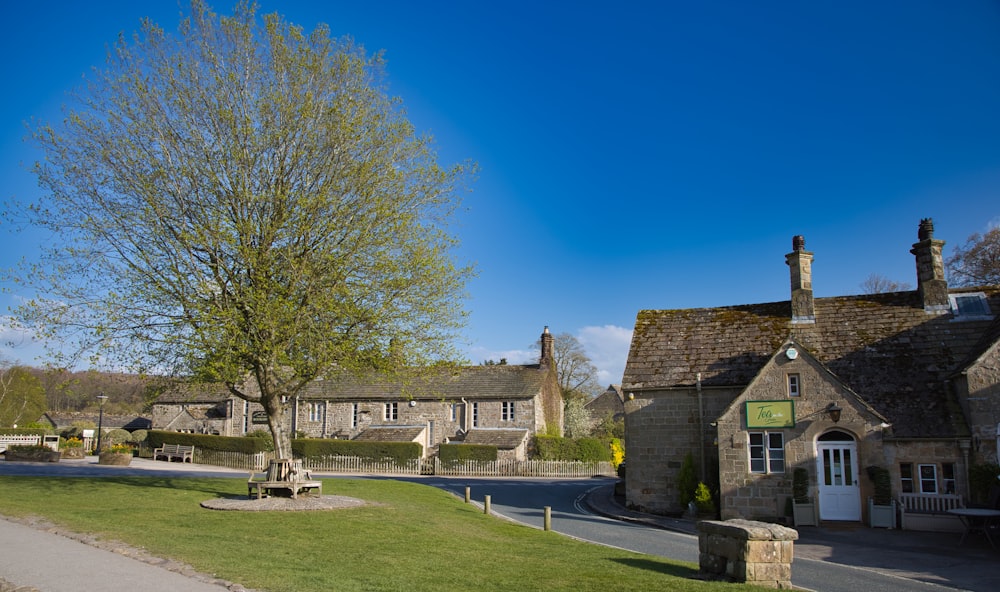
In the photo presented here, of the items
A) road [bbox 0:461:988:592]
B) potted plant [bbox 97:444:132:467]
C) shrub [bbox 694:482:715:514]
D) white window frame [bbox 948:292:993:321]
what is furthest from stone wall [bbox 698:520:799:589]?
potted plant [bbox 97:444:132:467]

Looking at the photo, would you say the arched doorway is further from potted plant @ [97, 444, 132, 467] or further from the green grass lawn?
potted plant @ [97, 444, 132, 467]

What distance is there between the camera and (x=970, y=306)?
2273 cm

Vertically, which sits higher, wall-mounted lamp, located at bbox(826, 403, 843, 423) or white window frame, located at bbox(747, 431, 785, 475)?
wall-mounted lamp, located at bbox(826, 403, 843, 423)

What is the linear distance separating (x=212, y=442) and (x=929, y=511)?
1487 inches

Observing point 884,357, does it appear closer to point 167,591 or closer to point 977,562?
point 977,562

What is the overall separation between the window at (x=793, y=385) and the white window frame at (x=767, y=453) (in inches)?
49.6

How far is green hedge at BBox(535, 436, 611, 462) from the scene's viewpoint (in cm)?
4331

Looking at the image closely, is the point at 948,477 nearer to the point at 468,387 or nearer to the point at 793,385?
the point at 793,385

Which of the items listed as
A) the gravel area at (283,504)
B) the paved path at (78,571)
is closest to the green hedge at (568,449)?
the gravel area at (283,504)

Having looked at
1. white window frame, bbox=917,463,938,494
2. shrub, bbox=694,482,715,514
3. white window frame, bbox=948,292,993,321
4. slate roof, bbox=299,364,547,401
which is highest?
white window frame, bbox=948,292,993,321

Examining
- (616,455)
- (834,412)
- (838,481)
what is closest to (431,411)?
(616,455)

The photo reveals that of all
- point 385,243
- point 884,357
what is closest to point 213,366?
point 385,243

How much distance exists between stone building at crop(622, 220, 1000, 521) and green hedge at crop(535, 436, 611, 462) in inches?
742

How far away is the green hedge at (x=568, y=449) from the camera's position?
4331 centimetres
